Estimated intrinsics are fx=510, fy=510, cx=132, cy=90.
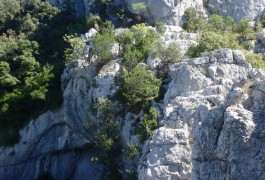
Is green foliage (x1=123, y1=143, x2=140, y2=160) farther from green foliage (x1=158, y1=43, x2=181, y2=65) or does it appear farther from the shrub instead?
the shrub

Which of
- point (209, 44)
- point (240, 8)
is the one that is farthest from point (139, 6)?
point (209, 44)

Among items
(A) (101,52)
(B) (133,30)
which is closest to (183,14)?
(B) (133,30)

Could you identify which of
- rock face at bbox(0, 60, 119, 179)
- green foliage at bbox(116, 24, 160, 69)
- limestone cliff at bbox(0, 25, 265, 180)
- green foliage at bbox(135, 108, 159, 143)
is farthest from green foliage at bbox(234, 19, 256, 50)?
green foliage at bbox(135, 108, 159, 143)

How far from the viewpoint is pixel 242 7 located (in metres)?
55.3

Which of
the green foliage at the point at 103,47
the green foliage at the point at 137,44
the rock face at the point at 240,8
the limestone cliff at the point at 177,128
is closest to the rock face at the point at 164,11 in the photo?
the rock face at the point at 240,8

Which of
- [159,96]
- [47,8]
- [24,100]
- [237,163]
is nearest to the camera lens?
[237,163]

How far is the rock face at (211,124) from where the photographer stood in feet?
67.9

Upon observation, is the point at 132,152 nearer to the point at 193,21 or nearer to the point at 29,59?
the point at 193,21

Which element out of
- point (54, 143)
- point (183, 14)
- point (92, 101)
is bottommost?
point (54, 143)

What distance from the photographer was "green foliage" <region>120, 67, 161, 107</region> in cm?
3697

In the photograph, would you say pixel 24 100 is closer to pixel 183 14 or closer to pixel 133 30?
pixel 133 30

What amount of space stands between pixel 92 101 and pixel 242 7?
74.7ft

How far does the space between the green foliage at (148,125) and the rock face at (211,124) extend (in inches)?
35.0

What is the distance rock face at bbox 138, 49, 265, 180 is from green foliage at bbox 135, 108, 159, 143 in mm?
889
